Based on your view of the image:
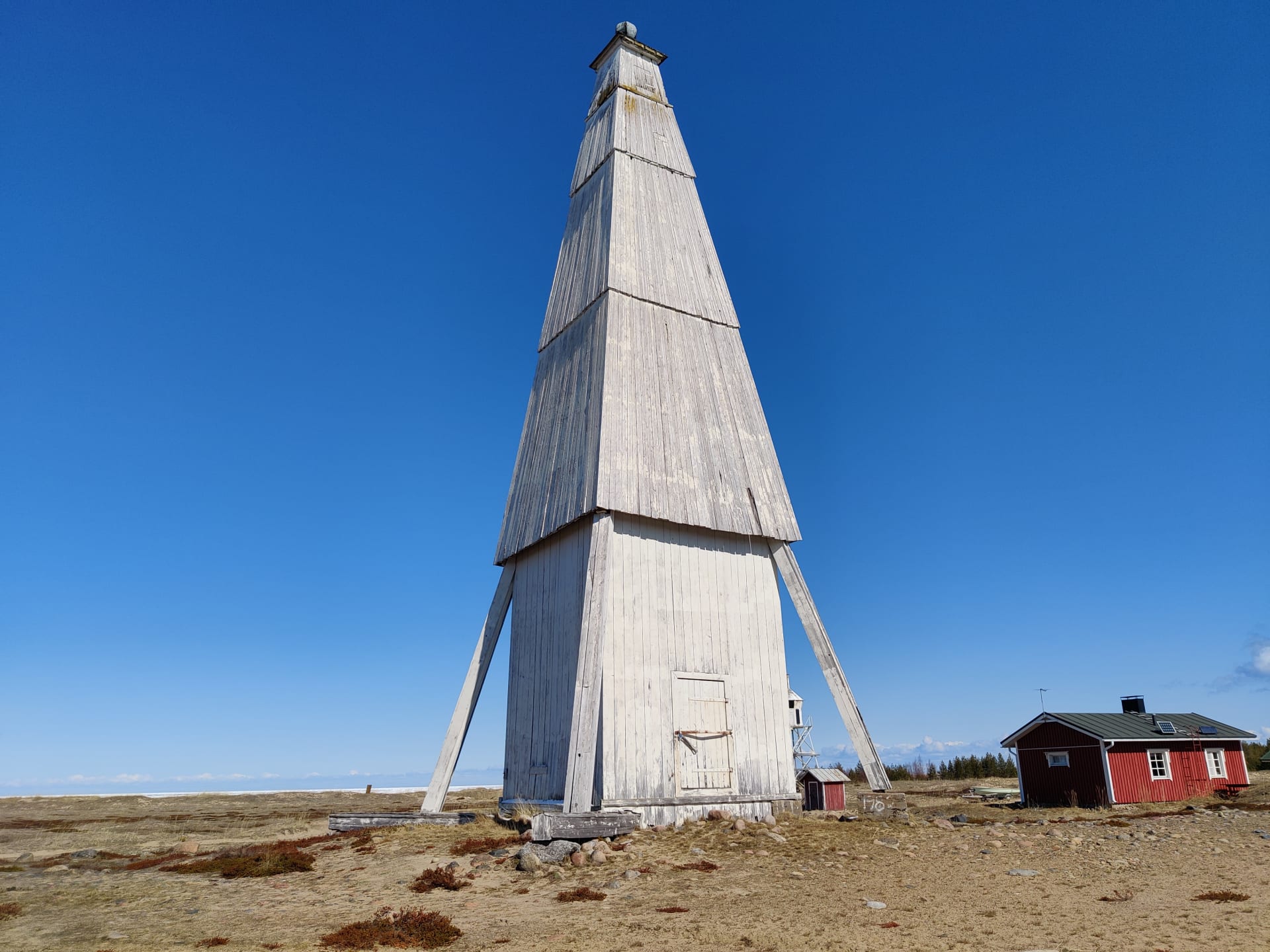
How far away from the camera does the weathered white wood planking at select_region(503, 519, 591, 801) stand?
15.9 metres

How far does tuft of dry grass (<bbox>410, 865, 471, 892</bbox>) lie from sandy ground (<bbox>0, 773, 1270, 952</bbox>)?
0.30 meters

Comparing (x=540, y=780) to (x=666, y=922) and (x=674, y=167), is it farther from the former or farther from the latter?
(x=674, y=167)

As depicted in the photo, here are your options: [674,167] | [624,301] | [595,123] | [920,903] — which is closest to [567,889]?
[920,903]

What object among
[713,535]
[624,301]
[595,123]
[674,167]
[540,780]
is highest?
[595,123]

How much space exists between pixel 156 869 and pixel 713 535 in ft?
39.2

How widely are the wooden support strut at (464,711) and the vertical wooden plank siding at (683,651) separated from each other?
4.48 metres

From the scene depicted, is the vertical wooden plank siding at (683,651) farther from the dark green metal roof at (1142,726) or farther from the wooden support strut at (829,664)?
the dark green metal roof at (1142,726)

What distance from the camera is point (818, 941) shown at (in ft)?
26.5

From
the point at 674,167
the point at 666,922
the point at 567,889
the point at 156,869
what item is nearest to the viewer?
the point at 666,922

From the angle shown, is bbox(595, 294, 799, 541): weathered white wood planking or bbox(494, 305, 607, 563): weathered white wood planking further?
bbox(494, 305, 607, 563): weathered white wood planking

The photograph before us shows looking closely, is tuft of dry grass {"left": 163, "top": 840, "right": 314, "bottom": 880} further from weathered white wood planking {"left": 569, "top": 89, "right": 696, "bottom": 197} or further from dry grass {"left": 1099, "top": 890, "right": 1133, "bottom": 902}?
weathered white wood planking {"left": 569, "top": 89, "right": 696, "bottom": 197}

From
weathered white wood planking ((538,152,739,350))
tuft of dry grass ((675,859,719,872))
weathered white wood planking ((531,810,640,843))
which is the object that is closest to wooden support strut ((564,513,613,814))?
weathered white wood planking ((531,810,640,843))

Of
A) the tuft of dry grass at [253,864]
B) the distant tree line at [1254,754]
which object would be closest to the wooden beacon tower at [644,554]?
the tuft of dry grass at [253,864]

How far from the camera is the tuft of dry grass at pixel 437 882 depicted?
11.3 m
